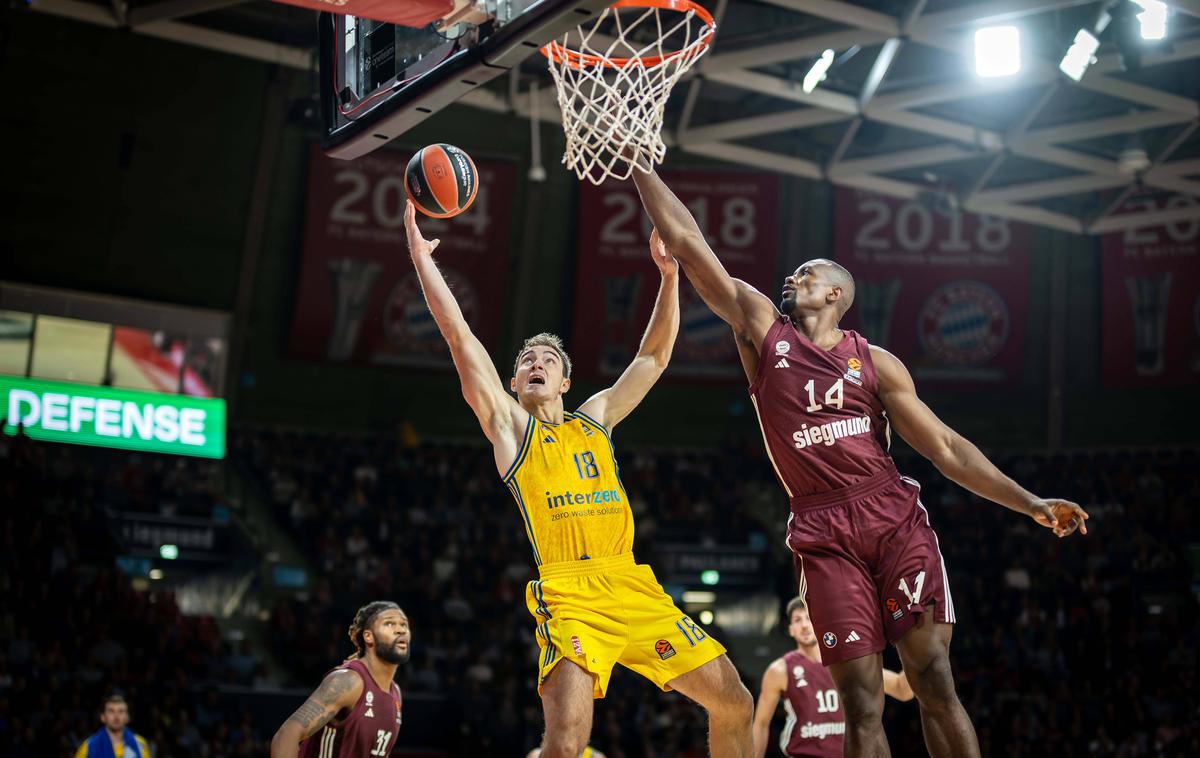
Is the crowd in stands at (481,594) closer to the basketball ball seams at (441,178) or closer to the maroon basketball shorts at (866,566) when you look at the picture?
the basketball ball seams at (441,178)

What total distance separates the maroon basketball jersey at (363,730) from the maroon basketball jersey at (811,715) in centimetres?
282

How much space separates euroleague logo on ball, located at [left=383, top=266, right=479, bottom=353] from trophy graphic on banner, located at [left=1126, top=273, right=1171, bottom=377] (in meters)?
12.1

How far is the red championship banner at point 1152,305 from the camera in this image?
22906 millimetres

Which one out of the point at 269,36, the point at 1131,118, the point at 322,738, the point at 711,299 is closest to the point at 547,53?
the point at 711,299

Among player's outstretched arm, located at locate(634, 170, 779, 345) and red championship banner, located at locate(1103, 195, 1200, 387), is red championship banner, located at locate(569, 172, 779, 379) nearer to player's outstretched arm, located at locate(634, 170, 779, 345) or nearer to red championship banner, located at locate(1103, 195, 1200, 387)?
red championship banner, located at locate(1103, 195, 1200, 387)

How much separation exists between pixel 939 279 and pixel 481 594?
10.7 metres

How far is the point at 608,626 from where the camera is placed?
17.9 feet

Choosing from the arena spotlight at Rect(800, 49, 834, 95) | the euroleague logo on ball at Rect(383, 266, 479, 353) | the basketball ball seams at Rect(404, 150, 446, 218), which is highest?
the arena spotlight at Rect(800, 49, 834, 95)

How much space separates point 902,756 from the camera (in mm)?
16484

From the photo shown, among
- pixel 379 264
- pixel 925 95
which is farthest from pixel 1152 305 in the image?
pixel 379 264

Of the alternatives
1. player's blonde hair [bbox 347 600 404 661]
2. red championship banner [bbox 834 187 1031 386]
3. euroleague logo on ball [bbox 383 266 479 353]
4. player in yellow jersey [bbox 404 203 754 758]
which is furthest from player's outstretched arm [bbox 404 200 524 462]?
red championship banner [bbox 834 187 1031 386]

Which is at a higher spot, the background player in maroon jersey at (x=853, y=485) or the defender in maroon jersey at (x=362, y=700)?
the background player in maroon jersey at (x=853, y=485)

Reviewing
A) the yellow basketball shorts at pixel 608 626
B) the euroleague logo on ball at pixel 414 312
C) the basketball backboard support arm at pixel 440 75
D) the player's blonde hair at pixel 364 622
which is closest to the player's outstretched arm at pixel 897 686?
the yellow basketball shorts at pixel 608 626

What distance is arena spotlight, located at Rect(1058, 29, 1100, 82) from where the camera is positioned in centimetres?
1441
